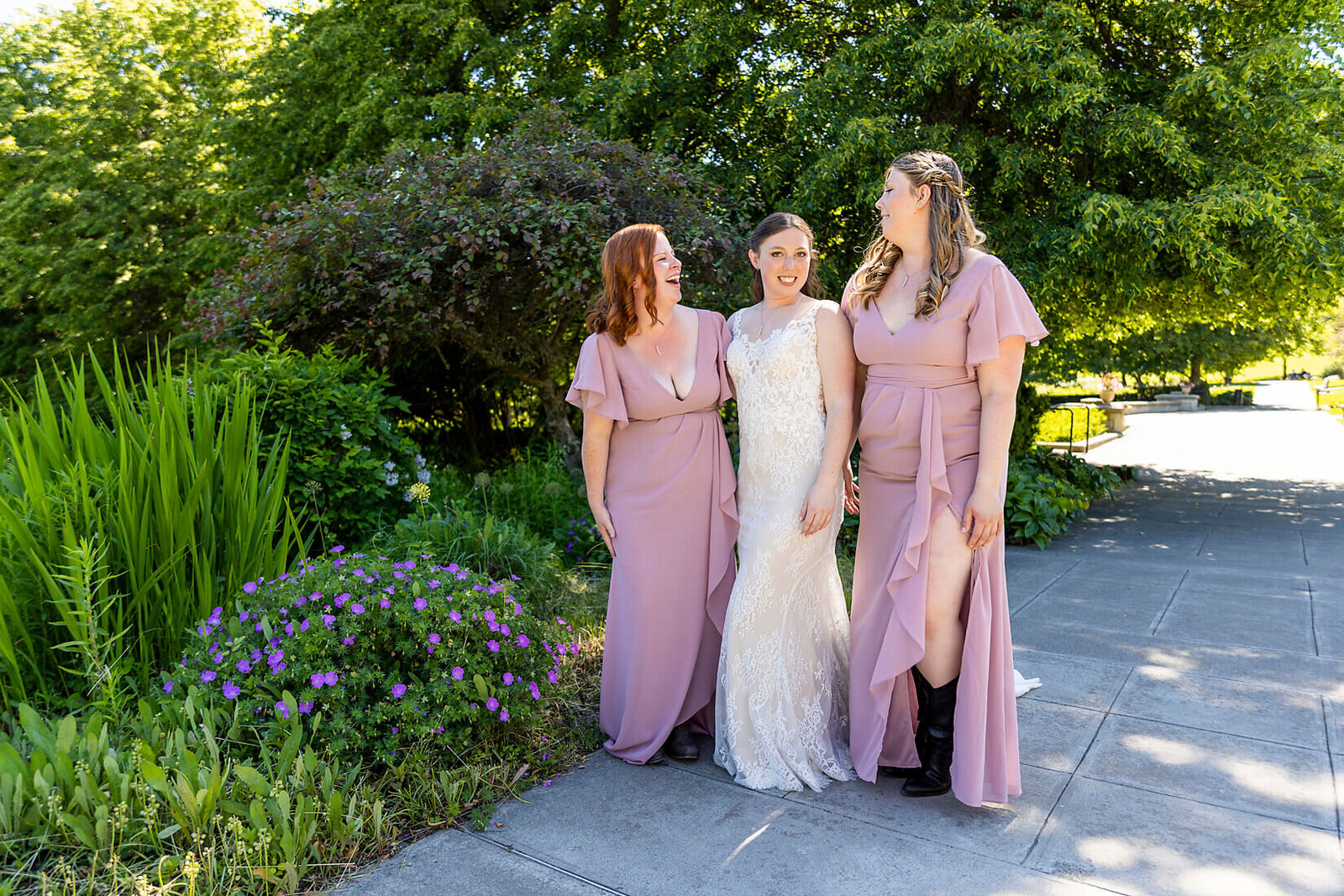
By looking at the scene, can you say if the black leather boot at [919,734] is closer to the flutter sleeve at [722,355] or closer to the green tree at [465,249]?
the flutter sleeve at [722,355]

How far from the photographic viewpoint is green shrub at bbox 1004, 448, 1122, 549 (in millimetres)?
7934

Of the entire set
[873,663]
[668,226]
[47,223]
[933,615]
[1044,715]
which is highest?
[47,223]

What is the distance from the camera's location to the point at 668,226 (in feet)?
21.8

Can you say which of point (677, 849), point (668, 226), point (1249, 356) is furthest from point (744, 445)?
point (1249, 356)

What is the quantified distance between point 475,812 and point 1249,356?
30.6 m

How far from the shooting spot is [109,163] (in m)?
15.3

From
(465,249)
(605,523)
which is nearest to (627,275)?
(605,523)

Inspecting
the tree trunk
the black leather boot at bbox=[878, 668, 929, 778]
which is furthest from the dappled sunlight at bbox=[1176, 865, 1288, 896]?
the tree trunk

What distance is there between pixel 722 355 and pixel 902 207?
35.5 inches

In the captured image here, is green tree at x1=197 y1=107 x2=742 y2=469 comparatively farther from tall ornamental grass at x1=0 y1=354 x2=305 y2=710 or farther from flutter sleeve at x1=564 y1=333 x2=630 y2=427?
flutter sleeve at x1=564 y1=333 x2=630 y2=427

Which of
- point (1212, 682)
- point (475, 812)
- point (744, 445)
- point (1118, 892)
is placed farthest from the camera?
point (1212, 682)

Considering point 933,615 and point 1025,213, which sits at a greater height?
point 1025,213

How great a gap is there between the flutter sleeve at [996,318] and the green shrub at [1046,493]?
417 centimetres

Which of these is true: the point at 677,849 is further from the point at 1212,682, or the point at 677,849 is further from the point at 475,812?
the point at 1212,682
